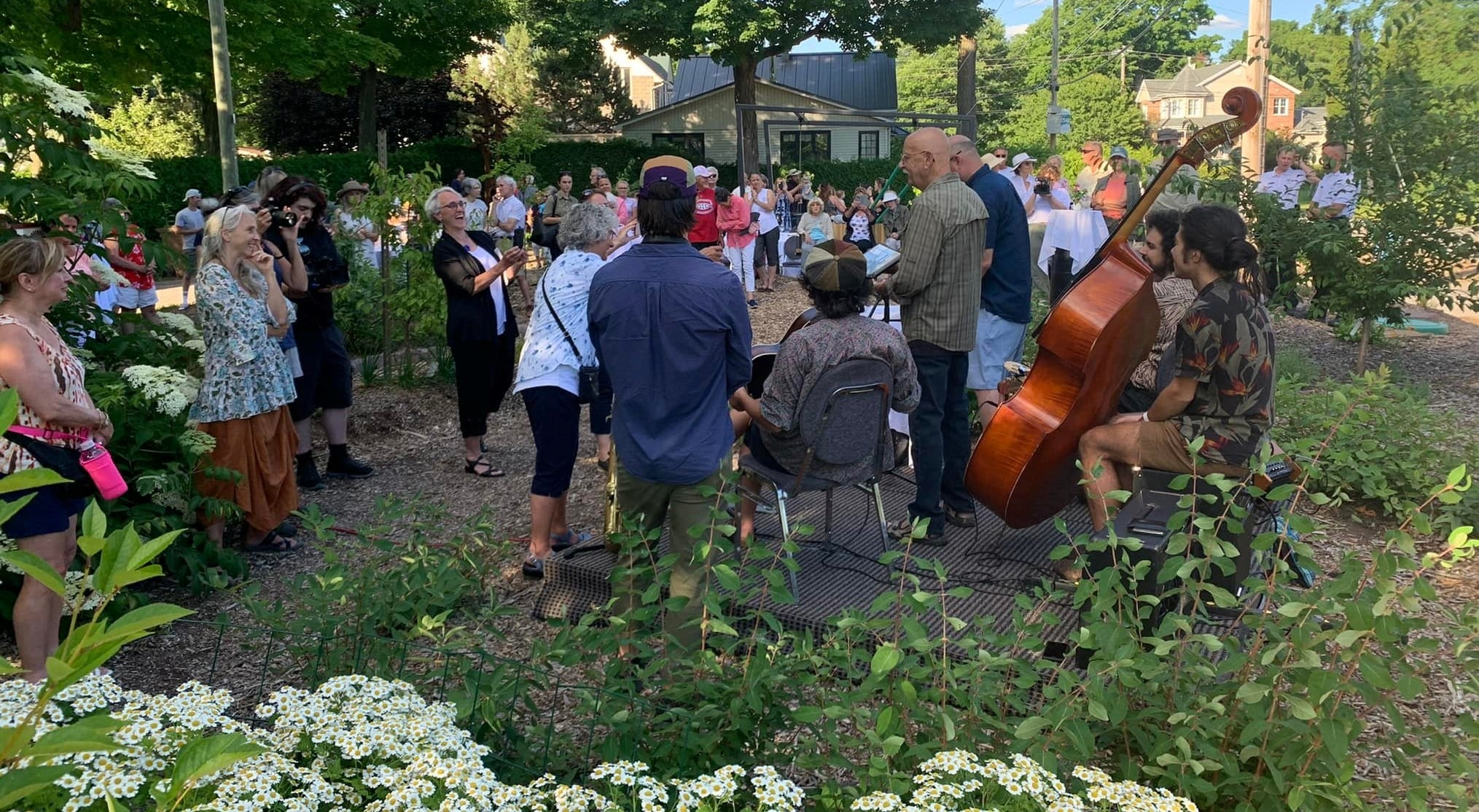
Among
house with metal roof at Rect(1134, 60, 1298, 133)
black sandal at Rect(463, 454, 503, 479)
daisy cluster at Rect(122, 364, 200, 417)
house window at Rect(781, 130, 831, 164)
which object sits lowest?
black sandal at Rect(463, 454, 503, 479)

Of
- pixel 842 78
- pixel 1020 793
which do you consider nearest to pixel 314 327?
pixel 1020 793

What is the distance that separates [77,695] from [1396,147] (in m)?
9.07

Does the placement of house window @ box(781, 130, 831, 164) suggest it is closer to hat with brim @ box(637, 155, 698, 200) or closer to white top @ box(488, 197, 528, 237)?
white top @ box(488, 197, 528, 237)

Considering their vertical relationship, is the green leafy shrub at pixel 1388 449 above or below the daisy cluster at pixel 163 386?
below

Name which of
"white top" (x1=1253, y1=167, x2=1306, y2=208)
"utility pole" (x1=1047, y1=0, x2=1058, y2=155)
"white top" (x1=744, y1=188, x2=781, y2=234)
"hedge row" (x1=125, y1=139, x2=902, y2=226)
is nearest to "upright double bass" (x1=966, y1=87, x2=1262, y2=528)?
"white top" (x1=1253, y1=167, x2=1306, y2=208)

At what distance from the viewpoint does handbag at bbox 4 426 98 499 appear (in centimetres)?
380

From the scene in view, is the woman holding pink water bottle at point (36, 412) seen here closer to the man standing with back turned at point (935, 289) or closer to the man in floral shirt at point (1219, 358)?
the man standing with back turned at point (935, 289)

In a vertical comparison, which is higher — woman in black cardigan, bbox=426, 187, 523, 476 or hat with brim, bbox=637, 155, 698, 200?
hat with brim, bbox=637, 155, 698, 200

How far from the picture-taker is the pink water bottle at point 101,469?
3980 millimetres

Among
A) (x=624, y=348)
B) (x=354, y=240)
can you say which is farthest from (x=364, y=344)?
(x=624, y=348)

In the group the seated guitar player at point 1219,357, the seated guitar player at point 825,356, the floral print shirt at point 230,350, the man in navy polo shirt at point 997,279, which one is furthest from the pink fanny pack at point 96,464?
the man in navy polo shirt at point 997,279

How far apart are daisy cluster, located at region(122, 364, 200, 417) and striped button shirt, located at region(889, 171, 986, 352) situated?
318 cm

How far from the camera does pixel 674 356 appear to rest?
3.57m

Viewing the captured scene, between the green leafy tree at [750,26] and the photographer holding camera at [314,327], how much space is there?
23901 mm
